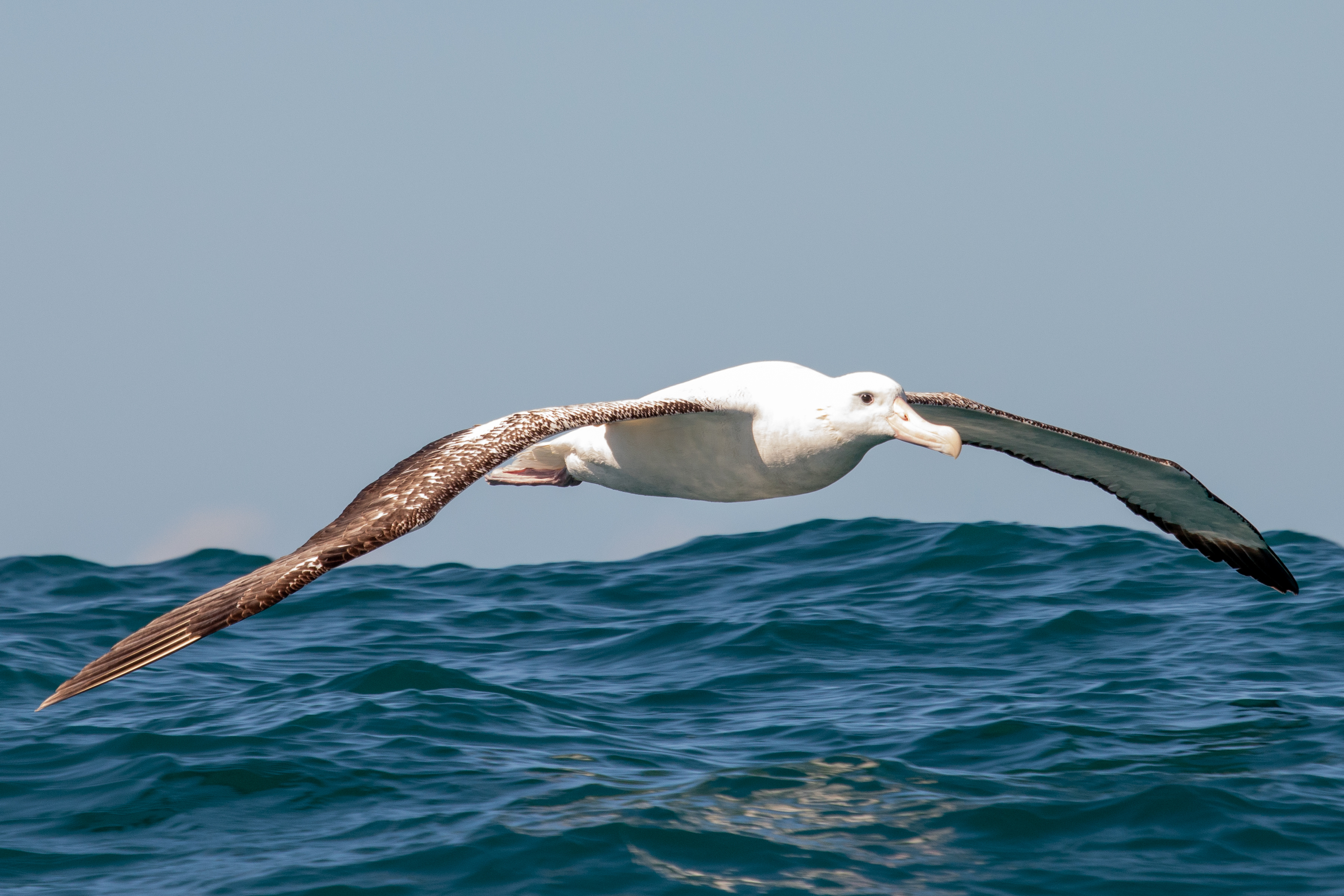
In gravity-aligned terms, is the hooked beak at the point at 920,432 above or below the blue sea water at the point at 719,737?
above

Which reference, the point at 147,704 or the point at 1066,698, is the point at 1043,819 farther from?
the point at 147,704

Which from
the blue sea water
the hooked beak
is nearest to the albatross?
the hooked beak

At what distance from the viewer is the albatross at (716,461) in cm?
873

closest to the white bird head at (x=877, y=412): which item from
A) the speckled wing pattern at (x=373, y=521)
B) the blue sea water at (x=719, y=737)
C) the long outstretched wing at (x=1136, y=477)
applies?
the speckled wing pattern at (x=373, y=521)

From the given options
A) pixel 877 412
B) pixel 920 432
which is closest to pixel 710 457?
pixel 877 412

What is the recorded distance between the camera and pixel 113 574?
20594 mm

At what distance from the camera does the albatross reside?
8.73m

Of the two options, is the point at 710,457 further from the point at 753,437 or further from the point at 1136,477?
the point at 1136,477

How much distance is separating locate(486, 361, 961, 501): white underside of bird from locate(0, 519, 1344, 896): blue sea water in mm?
2243

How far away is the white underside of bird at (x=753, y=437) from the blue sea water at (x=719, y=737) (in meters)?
2.24

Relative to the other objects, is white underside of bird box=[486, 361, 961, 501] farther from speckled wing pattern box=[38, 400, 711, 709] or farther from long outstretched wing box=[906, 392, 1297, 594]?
long outstretched wing box=[906, 392, 1297, 594]

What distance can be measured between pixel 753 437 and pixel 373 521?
12.7ft

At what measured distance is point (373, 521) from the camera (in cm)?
933

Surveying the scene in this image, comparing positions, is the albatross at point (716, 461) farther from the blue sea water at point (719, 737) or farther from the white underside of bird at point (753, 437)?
the blue sea water at point (719, 737)
